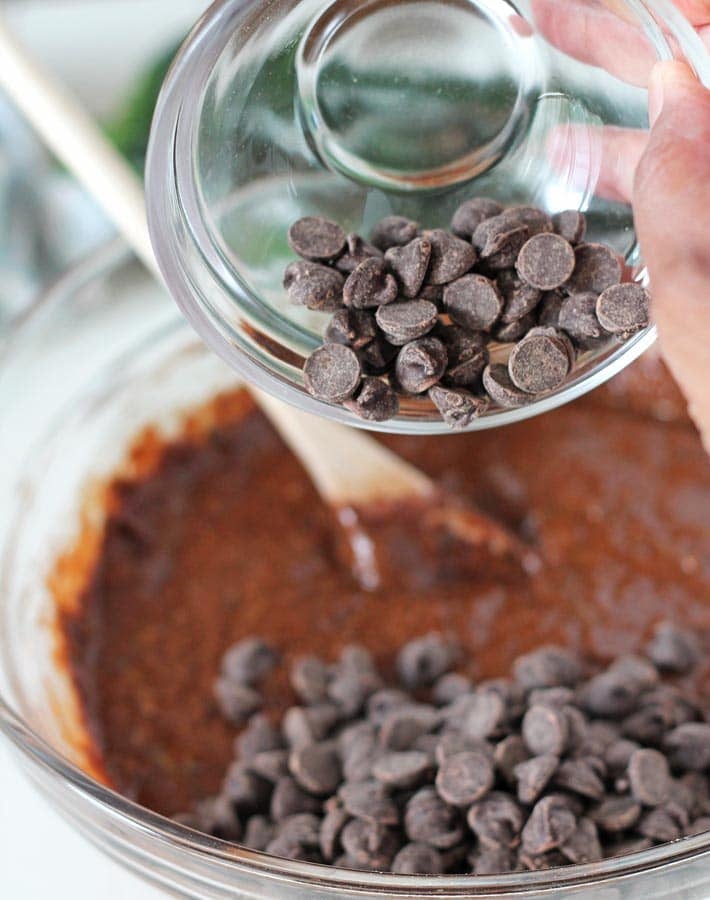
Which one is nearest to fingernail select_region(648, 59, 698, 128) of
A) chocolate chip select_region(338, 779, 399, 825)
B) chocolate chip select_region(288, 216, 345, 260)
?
chocolate chip select_region(288, 216, 345, 260)

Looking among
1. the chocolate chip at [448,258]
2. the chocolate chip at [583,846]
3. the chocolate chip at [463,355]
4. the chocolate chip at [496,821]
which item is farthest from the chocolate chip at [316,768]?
the chocolate chip at [448,258]

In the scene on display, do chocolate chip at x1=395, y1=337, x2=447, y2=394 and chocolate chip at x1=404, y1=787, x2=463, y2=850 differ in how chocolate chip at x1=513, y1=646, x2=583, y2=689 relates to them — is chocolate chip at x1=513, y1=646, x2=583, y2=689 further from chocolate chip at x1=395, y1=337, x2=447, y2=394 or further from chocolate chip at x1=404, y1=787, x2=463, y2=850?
chocolate chip at x1=395, y1=337, x2=447, y2=394

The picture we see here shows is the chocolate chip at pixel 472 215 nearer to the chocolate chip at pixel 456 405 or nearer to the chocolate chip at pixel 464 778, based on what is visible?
the chocolate chip at pixel 456 405

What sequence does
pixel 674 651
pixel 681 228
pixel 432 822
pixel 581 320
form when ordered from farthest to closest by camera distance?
pixel 674 651 < pixel 432 822 < pixel 581 320 < pixel 681 228

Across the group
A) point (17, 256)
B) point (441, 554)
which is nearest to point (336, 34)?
point (441, 554)

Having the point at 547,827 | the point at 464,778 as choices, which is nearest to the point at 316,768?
the point at 464,778

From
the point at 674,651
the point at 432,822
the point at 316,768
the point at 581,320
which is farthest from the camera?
the point at 674,651

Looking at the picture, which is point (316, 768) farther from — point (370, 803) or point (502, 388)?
point (502, 388)

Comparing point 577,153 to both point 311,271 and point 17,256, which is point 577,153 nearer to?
point 311,271
